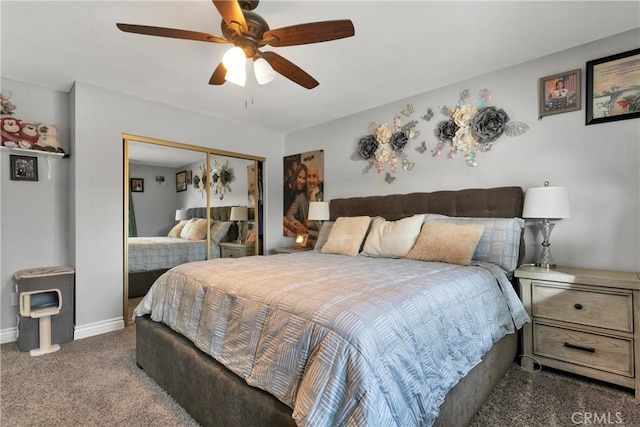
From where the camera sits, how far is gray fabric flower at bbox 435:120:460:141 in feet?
9.79

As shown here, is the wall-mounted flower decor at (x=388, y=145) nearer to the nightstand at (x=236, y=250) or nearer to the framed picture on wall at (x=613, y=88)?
the framed picture on wall at (x=613, y=88)

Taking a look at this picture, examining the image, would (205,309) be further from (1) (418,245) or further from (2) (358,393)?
(1) (418,245)

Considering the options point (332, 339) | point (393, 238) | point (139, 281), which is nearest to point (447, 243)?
point (393, 238)

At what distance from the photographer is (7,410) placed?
68.2 inches

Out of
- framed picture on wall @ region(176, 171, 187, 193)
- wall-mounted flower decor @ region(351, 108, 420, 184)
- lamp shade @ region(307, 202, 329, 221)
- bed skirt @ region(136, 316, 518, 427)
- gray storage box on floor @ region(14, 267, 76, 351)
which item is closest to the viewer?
bed skirt @ region(136, 316, 518, 427)

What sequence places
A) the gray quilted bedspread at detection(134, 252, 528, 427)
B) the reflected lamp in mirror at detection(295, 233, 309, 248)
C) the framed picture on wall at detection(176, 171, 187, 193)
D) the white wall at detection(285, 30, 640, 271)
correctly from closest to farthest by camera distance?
the gray quilted bedspread at detection(134, 252, 528, 427) < the white wall at detection(285, 30, 640, 271) < the framed picture on wall at detection(176, 171, 187, 193) < the reflected lamp in mirror at detection(295, 233, 309, 248)

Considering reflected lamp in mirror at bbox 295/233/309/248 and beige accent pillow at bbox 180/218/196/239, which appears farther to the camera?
reflected lamp in mirror at bbox 295/233/309/248

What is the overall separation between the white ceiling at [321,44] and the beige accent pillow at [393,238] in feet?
4.58

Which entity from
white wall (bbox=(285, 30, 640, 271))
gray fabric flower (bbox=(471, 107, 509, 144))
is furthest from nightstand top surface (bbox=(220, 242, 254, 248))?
gray fabric flower (bbox=(471, 107, 509, 144))

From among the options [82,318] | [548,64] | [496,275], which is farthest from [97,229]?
[548,64]

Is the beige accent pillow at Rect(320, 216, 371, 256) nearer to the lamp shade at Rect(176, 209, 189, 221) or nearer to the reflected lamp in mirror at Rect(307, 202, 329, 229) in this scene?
the reflected lamp in mirror at Rect(307, 202, 329, 229)

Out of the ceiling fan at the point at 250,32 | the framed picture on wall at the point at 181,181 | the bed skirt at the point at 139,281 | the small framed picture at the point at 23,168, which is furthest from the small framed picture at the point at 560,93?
the small framed picture at the point at 23,168

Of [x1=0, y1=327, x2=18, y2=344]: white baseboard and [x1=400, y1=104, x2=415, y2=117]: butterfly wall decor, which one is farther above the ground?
[x1=400, y1=104, x2=415, y2=117]: butterfly wall decor

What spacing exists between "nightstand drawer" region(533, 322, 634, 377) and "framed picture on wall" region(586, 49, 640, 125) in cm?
157
